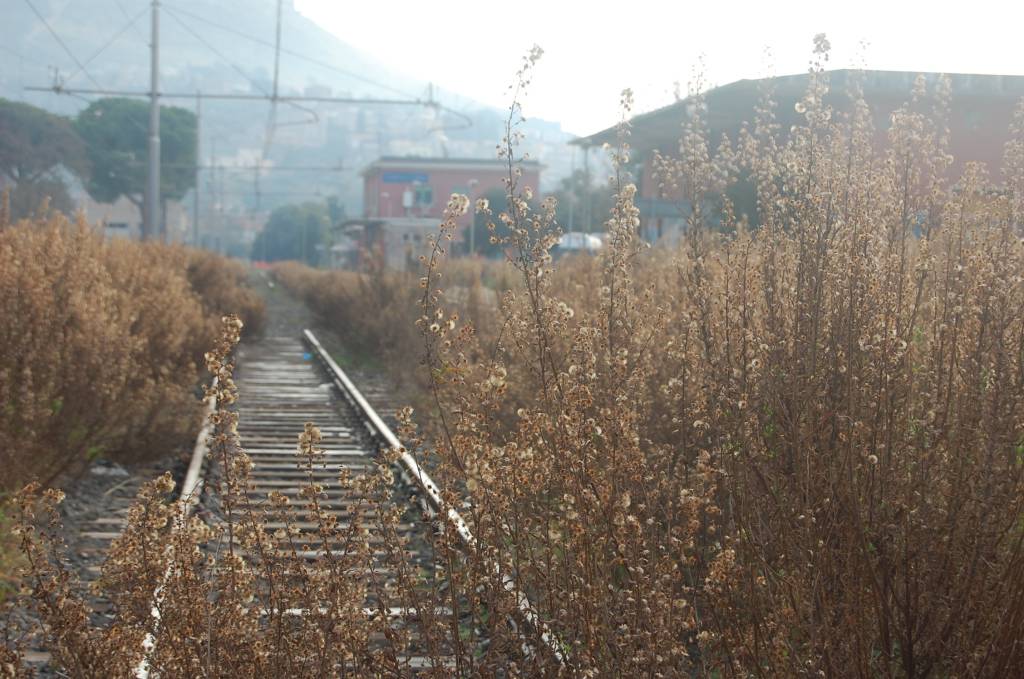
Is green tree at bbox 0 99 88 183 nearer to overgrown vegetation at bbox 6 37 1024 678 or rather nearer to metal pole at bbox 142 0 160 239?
metal pole at bbox 142 0 160 239

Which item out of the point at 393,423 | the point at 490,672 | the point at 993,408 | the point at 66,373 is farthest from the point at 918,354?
the point at 393,423

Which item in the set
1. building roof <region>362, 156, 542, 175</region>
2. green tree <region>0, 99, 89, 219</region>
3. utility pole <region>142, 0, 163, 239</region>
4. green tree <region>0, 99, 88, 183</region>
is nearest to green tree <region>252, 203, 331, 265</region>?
building roof <region>362, 156, 542, 175</region>

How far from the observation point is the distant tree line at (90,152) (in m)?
60.0

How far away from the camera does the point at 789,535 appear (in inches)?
143

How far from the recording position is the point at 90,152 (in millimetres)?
74812

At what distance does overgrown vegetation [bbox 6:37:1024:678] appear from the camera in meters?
3.49

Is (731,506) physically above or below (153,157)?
below

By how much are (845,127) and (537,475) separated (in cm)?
223

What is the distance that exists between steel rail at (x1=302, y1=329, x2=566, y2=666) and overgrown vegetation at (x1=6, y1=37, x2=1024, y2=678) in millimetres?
49

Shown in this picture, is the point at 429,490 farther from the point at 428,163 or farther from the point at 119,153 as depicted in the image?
the point at 428,163

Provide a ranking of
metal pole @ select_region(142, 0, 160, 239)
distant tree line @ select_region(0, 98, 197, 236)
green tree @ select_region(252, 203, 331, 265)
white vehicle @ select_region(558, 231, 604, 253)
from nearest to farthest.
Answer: white vehicle @ select_region(558, 231, 604, 253) → metal pole @ select_region(142, 0, 160, 239) → distant tree line @ select_region(0, 98, 197, 236) → green tree @ select_region(252, 203, 331, 265)

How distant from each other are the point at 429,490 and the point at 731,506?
91cm

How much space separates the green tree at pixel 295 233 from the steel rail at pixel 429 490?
8928 centimetres

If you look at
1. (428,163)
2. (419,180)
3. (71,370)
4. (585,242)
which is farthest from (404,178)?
(71,370)
